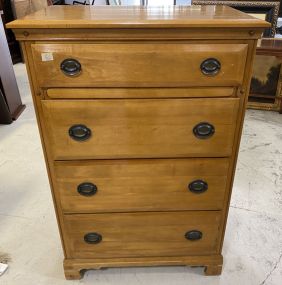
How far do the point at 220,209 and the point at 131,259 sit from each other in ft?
1.47

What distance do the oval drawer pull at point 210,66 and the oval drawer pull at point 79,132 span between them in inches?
15.6

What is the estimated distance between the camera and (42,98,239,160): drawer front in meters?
0.92

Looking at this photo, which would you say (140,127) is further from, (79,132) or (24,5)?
(24,5)

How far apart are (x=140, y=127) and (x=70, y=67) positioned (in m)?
0.28

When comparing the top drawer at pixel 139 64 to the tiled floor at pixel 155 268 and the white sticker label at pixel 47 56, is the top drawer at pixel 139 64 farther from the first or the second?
the tiled floor at pixel 155 268

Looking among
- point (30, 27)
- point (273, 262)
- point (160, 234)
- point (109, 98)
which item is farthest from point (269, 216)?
point (30, 27)

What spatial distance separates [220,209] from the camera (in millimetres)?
1150

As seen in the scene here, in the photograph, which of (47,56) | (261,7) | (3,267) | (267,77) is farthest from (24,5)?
(47,56)

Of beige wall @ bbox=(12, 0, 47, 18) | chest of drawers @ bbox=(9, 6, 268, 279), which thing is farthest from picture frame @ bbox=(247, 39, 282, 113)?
beige wall @ bbox=(12, 0, 47, 18)

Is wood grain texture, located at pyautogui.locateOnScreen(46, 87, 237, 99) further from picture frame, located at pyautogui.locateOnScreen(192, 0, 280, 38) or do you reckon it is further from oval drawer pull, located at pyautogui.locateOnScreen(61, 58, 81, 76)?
picture frame, located at pyautogui.locateOnScreen(192, 0, 280, 38)

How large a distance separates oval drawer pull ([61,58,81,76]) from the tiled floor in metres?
0.91

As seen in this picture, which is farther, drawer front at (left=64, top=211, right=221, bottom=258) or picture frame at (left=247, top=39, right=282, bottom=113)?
picture frame at (left=247, top=39, right=282, bottom=113)

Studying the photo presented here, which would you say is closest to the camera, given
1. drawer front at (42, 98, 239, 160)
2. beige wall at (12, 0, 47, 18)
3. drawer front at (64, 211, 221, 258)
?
drawer front at (42, 98, 239, 160)

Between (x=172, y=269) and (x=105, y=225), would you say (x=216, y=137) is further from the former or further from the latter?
(x=172, y=269)
